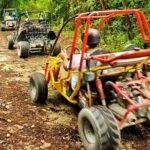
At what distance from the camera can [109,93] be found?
534 centimetres

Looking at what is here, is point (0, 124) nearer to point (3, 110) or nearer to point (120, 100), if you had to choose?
point (3, 110)

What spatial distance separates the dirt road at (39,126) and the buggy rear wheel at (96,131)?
26 centimetres

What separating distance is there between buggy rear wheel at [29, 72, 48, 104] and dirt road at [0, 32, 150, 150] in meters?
0.13

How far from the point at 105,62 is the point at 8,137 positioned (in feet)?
5.80

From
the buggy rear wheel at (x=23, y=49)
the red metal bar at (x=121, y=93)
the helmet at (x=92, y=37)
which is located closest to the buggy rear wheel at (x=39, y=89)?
the helmet at (x=92, y=37)

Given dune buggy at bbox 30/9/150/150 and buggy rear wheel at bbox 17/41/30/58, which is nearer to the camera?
dune buggy at bbox 30/9/150/150

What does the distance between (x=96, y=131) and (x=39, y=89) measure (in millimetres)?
2212

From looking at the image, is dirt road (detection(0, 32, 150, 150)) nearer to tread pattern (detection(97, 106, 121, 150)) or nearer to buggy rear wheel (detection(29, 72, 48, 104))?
buggy rear wheel (detection(29, 72, 48, 104))

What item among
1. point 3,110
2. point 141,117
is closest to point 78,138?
point 141,117

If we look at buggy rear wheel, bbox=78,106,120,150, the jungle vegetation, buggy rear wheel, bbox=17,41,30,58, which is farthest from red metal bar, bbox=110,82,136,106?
buggy rear wheel, bbox=17,41,30,58

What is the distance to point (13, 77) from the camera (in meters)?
8.66

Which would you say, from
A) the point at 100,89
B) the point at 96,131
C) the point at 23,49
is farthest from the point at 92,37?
the point at 23,49

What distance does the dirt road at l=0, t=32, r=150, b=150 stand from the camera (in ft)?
16.6

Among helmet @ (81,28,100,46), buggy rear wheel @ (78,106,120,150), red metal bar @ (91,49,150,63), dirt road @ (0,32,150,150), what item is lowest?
dirt road @ (0,32,150,150)
